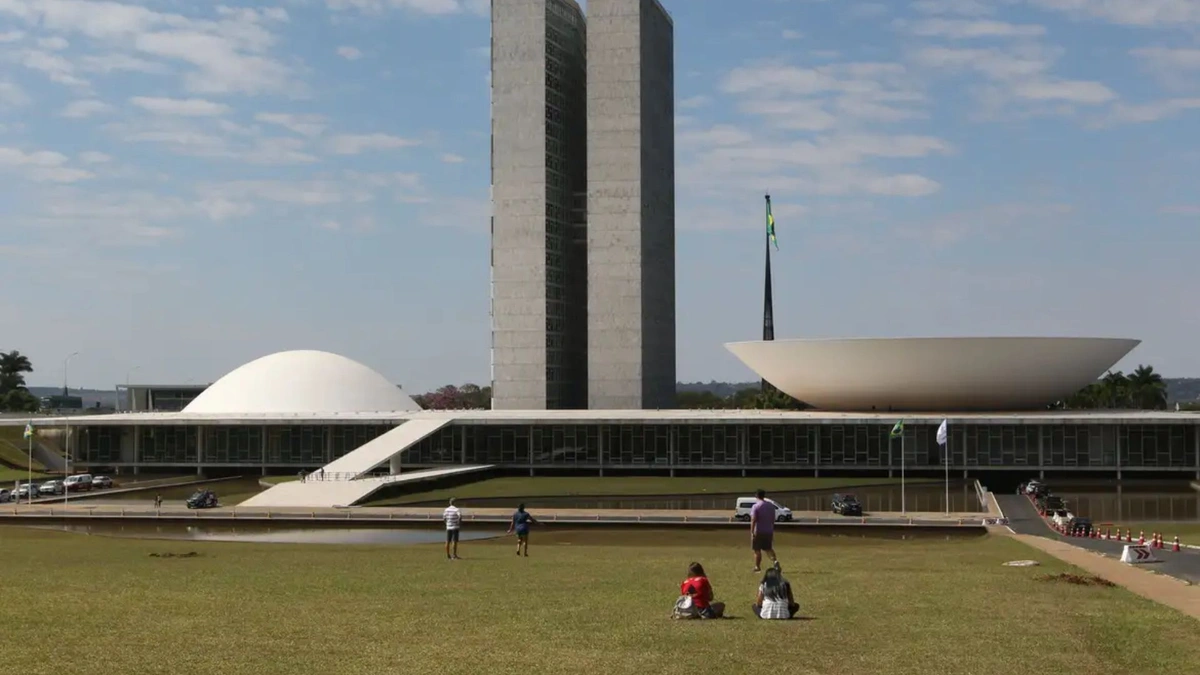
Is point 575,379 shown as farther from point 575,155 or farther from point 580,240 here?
point 575,155

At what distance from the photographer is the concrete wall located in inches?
4348

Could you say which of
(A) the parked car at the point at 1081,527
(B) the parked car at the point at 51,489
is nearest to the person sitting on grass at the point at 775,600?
(A) the parked car at the point at 1081,527

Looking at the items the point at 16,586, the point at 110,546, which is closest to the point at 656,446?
the point at 110,546

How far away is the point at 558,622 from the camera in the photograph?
1908 cm

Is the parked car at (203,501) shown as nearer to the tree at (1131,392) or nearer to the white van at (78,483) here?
the white van at (78,483)

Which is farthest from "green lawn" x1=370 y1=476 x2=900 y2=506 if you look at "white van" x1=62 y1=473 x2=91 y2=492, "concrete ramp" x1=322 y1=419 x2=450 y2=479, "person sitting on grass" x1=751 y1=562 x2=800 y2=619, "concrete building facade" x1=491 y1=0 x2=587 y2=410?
"person sitting on grass" x1=751 y1=562 x2=800 y2=619

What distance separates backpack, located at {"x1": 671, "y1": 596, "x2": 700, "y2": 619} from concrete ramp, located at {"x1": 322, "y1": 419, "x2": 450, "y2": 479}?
186 ft

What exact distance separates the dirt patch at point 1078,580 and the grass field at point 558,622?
57 centimetres

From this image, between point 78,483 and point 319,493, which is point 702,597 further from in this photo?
point 78,483

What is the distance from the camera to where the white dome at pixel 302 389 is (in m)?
102

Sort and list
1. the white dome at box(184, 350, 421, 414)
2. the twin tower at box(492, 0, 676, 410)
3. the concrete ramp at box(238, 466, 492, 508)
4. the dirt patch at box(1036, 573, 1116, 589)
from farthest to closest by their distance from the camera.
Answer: the twin tower at box(492, 0, 676, 410) → the white dome at box(184, 350, 421, 414) → the concrete ramp at box(238, 466, 492, 508) → the dirt patch at box(1036, 573, 1116, 589)

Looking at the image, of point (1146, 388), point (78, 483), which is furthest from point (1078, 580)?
point (1146, 388)

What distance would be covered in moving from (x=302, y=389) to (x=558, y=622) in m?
88.2

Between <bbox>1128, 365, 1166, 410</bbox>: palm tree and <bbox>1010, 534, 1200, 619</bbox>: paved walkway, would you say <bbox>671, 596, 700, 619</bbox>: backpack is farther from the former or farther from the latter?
<bbox>1128, 365, 1166, 410</bbox>: palm tree
